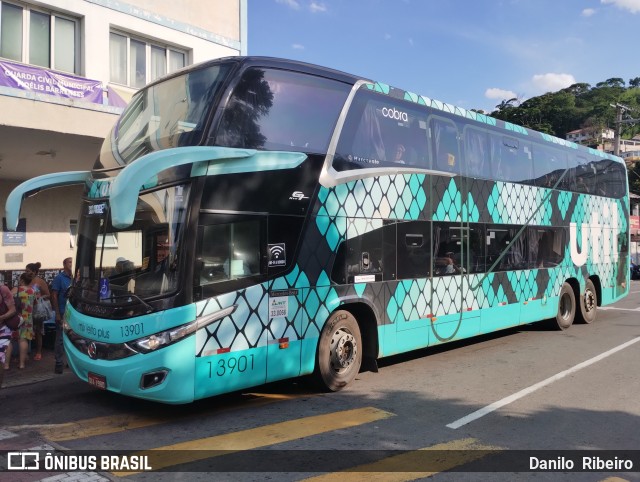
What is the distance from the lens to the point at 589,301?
13953 mm

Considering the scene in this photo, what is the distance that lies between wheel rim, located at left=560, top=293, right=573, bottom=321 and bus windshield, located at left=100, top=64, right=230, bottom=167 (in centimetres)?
1033

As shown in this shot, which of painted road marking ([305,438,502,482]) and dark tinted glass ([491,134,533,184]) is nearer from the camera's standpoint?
painted road marking ([305,438,502,482])

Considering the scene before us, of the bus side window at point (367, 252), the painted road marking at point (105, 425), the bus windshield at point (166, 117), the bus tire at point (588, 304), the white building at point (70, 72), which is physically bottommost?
the painted road marking at point (105, 425)

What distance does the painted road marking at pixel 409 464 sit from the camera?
4531mm

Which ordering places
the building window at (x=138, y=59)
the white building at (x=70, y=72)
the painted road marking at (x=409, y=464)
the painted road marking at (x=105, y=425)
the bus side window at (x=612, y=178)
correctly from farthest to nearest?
1. the bus side window at (x=612, y=178)
2. the building window at (x=138, y=59)
3. the white building at (x=70, y=72)
4. the painted road marking at (x=105, y=425)
5. the painted road marking at (x=409, y=464)

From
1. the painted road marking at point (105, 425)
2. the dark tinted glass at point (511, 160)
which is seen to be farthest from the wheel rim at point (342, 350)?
the dark tinted glass at point (511, 160)

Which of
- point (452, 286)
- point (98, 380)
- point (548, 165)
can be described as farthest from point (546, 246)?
point (98, 380)

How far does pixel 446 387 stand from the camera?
24.6ft

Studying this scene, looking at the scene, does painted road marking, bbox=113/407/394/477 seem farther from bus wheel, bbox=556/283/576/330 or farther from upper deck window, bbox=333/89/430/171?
bus wheel, bbox=556/283/576/330

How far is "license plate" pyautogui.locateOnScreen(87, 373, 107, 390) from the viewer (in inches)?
231

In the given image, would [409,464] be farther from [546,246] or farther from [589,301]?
[589,301]

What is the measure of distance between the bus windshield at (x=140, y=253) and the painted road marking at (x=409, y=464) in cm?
260

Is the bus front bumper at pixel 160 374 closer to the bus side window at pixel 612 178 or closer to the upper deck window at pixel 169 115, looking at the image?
the upper deck window at pixel 169 115

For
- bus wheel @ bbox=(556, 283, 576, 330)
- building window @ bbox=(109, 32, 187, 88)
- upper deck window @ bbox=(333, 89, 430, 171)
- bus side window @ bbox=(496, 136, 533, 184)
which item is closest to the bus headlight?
upper deck window @ bbox=(333, 89, 430, 171)
